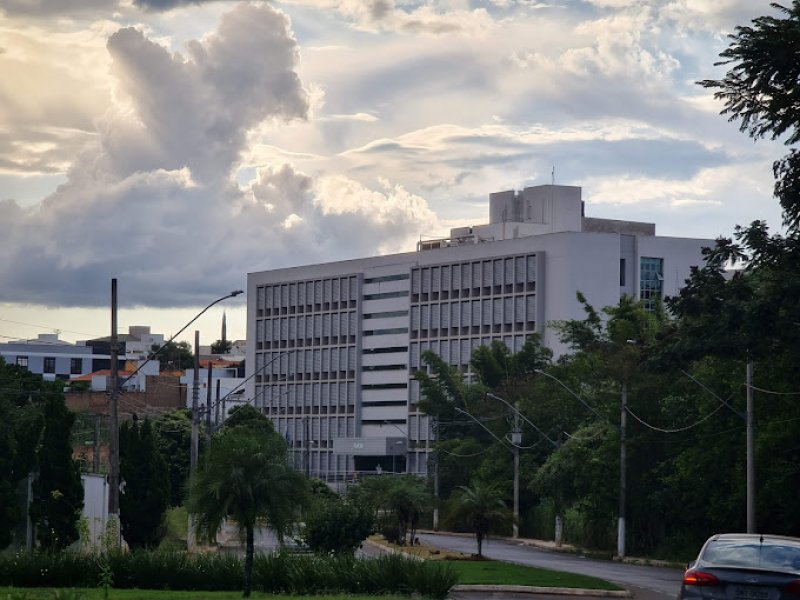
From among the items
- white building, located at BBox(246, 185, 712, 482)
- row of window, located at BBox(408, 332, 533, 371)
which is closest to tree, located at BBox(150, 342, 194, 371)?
white building, located at BBox(246, 185, 712, 482)

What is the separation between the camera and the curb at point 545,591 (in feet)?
126

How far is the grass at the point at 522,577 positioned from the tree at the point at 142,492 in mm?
10818

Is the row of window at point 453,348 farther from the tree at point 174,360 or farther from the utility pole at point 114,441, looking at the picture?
the utility pole at point 114,441

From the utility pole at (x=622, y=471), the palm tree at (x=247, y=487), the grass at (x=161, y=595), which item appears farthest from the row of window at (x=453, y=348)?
the grass at (x=161, y=595)

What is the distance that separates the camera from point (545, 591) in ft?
127

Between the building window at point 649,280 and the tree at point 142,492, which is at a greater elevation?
the building window at point 649,280

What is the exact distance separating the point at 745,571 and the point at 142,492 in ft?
118

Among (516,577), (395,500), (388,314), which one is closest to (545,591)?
(516,577)

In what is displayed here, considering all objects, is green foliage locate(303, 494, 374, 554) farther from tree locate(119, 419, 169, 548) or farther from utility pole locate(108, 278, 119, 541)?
utility pole locate(108, 278, 119, 541)

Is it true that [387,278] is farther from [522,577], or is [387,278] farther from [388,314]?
[522,577]

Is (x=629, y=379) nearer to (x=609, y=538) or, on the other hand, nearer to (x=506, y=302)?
(x=609, y=538)

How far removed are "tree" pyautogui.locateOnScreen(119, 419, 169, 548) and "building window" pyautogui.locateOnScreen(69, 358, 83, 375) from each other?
141672 millimetres

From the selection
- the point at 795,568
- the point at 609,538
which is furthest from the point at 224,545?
the point at 795,568

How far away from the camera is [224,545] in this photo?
6269 cm
